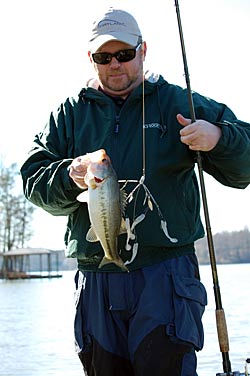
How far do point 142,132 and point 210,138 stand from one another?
486 mm

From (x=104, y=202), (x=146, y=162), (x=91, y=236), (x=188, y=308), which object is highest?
(x=146, y=162)

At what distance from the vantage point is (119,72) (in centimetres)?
459

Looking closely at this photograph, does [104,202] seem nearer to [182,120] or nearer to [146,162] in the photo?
[146,162]

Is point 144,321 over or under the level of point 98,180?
under

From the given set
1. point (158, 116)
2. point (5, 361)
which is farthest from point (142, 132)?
point (5, 361)

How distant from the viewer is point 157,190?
14.5ft

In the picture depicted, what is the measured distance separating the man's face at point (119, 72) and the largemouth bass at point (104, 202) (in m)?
0.74

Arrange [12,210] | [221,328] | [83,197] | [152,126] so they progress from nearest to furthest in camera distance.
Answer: [83,197]
[221,328]
[152,126]
[12,210]

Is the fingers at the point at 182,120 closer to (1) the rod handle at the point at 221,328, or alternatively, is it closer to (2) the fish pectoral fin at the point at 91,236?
(2) the fish pectoral fin at the point at 91,236

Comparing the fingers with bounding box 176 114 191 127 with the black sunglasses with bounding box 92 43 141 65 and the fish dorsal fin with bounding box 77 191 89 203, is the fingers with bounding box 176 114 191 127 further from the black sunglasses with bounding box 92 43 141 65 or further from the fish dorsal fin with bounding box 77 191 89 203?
the fish dorsal fin with bounding box 77 191 89 203

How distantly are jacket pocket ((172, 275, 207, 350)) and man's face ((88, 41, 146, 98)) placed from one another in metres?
1.22

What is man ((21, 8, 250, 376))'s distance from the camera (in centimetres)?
425

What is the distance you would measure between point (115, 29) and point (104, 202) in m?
1.19

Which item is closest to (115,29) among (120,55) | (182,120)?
(120,55)
